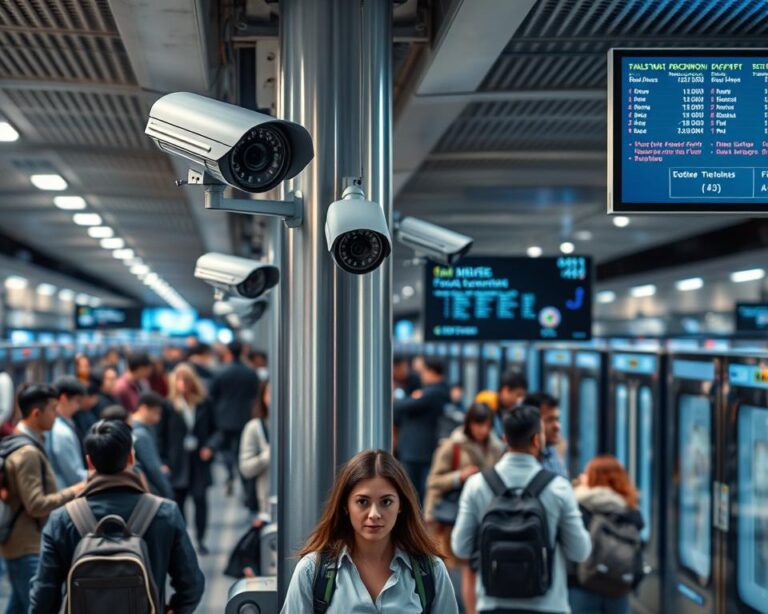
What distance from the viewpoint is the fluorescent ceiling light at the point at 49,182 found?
9703 millimetres

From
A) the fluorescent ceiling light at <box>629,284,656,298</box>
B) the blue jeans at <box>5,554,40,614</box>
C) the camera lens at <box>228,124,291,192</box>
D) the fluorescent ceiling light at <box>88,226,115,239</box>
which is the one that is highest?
the fluorescent ceiling light at <box>88,226,115,239</box>

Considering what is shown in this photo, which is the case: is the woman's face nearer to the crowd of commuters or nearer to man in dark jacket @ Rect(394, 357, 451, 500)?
the crowd of commuters

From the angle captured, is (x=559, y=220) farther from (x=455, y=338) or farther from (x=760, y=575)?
(x=760, y=575)

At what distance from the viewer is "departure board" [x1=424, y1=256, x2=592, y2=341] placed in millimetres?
9031

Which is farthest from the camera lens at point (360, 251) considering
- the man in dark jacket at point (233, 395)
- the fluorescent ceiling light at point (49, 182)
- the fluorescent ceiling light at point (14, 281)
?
the fluorescent ceiling light at point (14, 281)

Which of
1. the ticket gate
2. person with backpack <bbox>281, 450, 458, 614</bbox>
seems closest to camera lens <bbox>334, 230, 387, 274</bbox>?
person with backpack <bbox>281, 450, 458, 614</bbox>

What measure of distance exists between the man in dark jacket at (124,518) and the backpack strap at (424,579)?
→ 4.85 feet

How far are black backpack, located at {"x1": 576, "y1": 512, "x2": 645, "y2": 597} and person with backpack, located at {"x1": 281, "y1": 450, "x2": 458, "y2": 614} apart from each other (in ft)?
10.8

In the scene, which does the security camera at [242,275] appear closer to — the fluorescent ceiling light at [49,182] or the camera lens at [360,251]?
the camera lens at [360,251]

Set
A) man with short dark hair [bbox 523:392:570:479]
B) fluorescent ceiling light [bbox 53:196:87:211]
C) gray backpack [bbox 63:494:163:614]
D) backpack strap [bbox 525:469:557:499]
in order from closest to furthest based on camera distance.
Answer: gray backpack [bbox 63:494:163:614] → backpack strap [bbox 525:469:557:499] → man with short dark hair [bbox 523:392:570:479] → fluorescent ceiling light [bbox 53:196:87:211]

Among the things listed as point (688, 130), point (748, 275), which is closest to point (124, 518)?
point (688, 130)

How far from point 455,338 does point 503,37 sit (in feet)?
16.1

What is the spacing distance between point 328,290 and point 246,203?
1.47 feet

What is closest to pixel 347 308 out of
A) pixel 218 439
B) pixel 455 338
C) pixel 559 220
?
pixel 455 338
